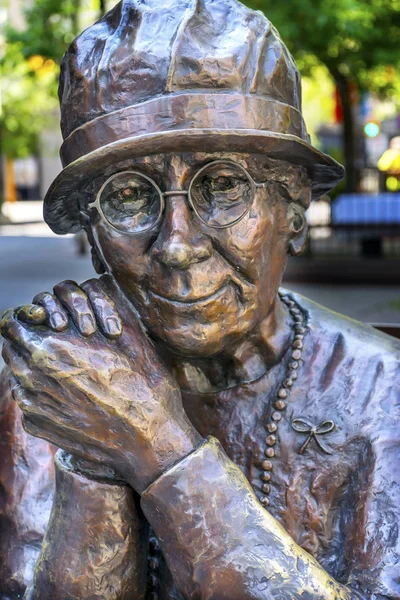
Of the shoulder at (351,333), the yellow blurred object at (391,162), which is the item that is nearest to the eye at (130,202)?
the shoulder at (351,333)

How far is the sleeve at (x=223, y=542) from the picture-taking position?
5.95 ft

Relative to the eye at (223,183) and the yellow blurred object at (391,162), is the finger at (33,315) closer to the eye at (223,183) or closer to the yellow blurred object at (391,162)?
the eye at (223,183)

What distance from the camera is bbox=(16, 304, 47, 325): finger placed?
1.87m

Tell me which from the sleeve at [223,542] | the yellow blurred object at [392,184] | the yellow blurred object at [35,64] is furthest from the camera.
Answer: the yellow blurred object at [392,184]

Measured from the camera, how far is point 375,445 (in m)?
2.06

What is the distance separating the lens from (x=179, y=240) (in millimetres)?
1871

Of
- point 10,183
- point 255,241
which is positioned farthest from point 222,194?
point 10,183

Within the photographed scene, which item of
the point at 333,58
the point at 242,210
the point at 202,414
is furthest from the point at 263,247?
the point at 333,58

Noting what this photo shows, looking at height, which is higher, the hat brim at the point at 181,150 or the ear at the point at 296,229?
the hat brim at the point at 181,150

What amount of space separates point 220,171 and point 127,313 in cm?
38

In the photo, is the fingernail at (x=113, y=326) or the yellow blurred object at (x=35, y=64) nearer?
the fingernail at (x=113, y=326)

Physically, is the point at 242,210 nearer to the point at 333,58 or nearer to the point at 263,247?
the point at 263,247

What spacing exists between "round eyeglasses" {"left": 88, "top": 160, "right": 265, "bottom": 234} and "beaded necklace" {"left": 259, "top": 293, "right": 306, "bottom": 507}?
1.47 feet

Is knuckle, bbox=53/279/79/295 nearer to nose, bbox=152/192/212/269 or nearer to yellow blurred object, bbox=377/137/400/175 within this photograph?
nose, bbox=152/192/212/269
